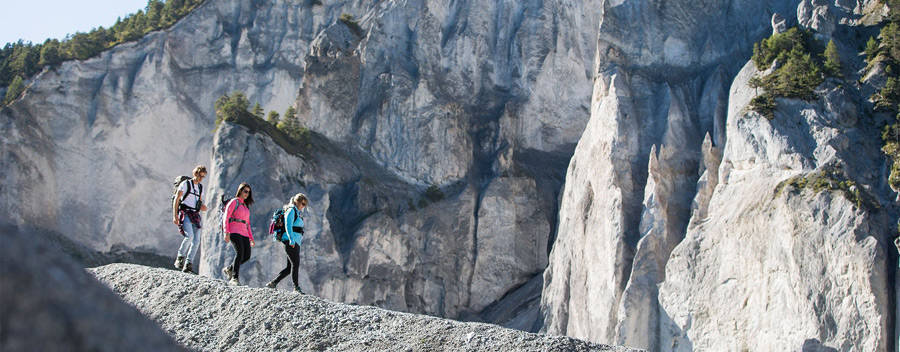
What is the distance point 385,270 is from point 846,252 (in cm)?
2973

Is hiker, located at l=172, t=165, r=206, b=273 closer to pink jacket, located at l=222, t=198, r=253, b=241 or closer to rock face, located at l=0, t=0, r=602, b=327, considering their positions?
pink jacket, located at l=222, t=198, r=253, b=241

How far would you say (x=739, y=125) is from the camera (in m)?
40.8

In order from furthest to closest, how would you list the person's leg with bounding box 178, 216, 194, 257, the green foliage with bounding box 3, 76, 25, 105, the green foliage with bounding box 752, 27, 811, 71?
the green foliage with bounding box 3, 76, 25, 105 < the green foliage with bounding box 752, 27, 811, 71 < the person's leg with bounding box 178, 216, 194, 257

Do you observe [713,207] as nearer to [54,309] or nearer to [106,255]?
[106,255]

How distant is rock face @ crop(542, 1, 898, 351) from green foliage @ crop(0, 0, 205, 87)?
117ft

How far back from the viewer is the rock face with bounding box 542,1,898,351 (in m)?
32.6

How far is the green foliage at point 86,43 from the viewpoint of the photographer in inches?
2494

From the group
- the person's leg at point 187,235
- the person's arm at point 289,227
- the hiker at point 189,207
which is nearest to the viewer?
the person's arm at point 289,227

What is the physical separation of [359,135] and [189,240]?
4575cm

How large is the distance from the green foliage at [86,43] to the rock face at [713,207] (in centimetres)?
3581

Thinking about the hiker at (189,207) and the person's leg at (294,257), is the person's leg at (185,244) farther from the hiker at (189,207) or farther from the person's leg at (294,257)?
the person's leg at (294,257)

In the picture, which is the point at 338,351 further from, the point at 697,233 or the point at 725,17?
the point at 725,17

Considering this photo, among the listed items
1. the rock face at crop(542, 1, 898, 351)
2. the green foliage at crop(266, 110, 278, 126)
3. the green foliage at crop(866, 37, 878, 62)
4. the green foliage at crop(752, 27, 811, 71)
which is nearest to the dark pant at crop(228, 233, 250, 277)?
the rock face at crop(542, 1, 898, 351)

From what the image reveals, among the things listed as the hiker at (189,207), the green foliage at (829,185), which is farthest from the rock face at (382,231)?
the hiker at (189,207)
